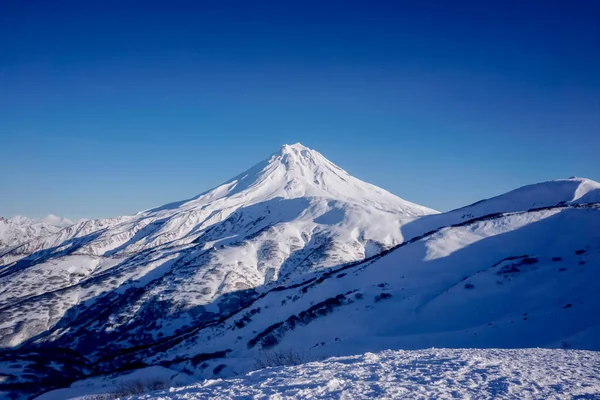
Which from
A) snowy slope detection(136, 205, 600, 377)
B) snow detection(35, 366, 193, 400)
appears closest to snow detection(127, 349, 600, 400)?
snowy slope detection(136, 205, 600, 377)

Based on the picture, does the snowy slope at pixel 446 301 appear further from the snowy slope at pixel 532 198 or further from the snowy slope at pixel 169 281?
the snowy slope at pixel 532 198

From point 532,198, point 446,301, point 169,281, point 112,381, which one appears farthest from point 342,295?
point 532,198

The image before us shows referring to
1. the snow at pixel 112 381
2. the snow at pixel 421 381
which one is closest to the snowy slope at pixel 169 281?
the snow at pixel 112 381

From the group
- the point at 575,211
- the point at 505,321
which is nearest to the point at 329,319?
the point at 505,321

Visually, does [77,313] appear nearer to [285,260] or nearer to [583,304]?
[285,260]

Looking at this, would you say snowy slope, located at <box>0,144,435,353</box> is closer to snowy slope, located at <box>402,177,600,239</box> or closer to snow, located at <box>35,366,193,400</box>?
snowy slope, located at <box>402,177,600,239</box>

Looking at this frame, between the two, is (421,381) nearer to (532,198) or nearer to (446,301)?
(446,301)
